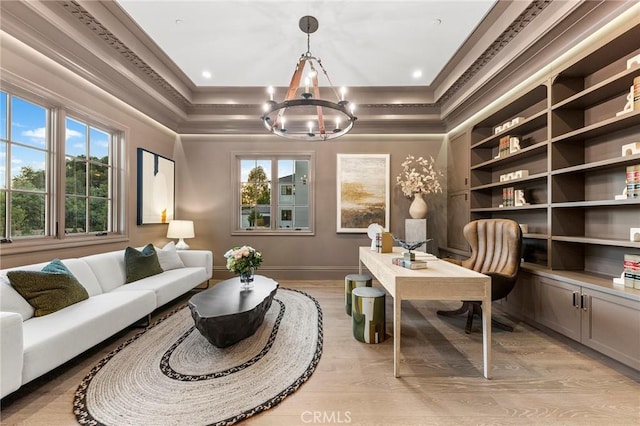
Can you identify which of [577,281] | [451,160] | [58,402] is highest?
[451,160]

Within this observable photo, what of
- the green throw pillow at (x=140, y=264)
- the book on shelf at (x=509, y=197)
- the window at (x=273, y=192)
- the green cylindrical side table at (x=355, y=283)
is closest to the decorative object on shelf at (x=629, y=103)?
the book on shelf at (x=509, y=197)

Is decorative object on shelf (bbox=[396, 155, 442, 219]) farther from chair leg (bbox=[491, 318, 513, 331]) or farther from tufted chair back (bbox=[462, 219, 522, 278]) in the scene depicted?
chair leg (bbox=[491, 318, 513, 331])

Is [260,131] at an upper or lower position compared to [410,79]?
lower

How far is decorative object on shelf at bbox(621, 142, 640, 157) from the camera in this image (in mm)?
2180

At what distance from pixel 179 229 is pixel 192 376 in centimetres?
298

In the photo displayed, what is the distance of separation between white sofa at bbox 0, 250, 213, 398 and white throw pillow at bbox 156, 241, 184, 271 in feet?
0.56

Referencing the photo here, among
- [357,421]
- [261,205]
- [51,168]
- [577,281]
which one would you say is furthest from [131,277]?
[577,281]

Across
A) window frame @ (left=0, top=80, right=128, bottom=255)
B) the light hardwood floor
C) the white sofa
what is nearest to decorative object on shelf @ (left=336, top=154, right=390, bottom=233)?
the light hardwood floor

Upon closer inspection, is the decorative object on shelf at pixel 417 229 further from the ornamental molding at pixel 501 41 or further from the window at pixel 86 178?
the window at pixel 86 178

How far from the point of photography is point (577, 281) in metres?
2.38

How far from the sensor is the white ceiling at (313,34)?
272 centimetres

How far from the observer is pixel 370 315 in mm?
2584

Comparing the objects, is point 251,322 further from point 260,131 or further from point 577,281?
point 260,131

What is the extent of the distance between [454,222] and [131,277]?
195 inches
